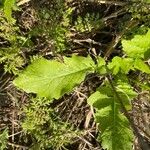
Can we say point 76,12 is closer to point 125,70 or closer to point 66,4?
point 66,4

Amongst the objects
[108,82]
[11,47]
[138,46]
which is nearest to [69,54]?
[11,47]

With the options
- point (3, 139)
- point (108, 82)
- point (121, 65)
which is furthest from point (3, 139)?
point (121, 65)

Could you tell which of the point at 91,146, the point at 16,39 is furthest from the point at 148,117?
the point at 16,39

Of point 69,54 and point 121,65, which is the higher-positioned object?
point 121,65

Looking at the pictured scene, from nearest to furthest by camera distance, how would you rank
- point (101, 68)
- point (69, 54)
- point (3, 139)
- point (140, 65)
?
point (140, 65), point (101, 68), point (3, 139), point (69, 54)

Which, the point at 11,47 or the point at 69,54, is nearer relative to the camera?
the point at 11,47

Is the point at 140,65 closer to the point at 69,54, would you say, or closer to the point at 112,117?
the point at 112,117

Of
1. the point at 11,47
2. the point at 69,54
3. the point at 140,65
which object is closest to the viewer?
the point at 140,65

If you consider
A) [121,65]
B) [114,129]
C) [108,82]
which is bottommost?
[114,129]
